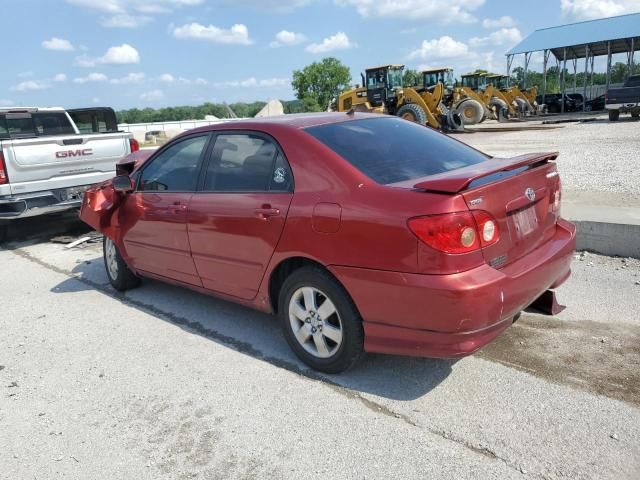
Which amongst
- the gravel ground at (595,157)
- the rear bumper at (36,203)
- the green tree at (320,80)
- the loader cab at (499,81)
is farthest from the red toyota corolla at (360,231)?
the green tree at (320,80)

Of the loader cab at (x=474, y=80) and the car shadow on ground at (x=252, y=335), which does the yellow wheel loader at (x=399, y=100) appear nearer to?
the loader cab at (x=474, y=80)

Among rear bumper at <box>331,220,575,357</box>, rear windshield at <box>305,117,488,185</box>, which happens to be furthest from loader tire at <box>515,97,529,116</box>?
rear bumper at <box>331,220,575,357</box>

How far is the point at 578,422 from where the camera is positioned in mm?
2943

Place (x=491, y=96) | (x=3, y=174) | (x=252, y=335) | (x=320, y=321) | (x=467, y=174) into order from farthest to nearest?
(x=491, y=96), (x=3, y=174), (x=252, y=335), (x=320, y=321), (x=467, y=174)

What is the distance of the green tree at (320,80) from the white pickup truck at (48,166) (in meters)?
100

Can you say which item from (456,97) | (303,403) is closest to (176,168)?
(303,403)

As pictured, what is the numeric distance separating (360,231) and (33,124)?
8.99 meters

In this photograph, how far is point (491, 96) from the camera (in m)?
30.5

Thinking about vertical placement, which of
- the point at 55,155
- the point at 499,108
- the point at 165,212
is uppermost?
the point at 55,155

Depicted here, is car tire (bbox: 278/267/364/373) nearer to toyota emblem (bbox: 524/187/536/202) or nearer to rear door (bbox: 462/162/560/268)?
rear door (bbox: 462/162/560/268)

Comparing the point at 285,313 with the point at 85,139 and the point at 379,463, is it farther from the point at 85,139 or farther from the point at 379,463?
the point at 85,139

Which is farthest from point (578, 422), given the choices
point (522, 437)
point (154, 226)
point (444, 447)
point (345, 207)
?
point (154, 226)

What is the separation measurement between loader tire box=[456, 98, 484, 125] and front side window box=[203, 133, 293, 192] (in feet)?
70.9

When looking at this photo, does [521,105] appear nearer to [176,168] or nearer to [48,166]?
[48,166]
